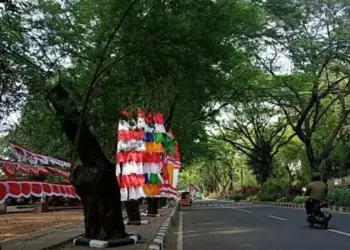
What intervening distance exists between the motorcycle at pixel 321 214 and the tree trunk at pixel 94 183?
20.6 ft

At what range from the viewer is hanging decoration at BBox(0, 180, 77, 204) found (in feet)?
36.8

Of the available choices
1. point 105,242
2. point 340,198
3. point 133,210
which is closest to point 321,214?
point 133,210

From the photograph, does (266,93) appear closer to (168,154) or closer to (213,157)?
(168,154)

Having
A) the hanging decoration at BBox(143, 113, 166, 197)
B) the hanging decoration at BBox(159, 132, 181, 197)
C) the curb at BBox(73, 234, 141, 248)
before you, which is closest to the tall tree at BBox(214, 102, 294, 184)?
the hanging decoration at BBox(159, 132, 181, 197)

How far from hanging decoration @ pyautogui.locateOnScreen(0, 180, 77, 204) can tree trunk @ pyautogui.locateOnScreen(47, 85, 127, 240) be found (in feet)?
6.45

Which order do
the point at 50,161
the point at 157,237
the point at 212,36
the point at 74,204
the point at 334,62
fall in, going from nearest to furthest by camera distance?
the point at 212,36, the point at 157,237, the point at 50,161, the point at 334,62, the point at 74,204

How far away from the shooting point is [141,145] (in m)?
13.9

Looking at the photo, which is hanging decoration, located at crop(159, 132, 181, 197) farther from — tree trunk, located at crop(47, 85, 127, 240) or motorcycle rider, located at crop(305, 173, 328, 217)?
tree trunk, located at crop(47, 85, 127, 240)

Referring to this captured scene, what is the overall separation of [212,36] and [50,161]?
14841 mm

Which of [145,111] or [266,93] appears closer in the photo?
[145,111]

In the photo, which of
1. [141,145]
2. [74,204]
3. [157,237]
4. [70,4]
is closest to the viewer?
[70,4]

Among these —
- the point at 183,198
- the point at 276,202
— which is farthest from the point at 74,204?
the point at 276,202

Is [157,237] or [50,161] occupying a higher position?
[50,161]

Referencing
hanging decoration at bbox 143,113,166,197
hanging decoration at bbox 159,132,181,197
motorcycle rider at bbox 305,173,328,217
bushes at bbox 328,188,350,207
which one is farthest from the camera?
bushes at bbox 328,188,350,207
